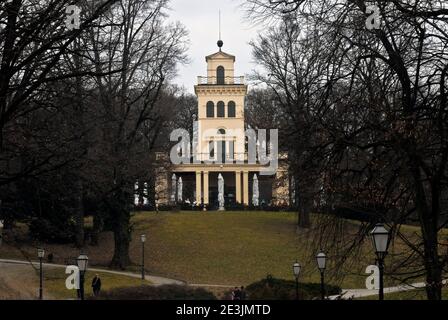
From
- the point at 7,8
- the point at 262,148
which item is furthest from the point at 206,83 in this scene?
the point at 7,8

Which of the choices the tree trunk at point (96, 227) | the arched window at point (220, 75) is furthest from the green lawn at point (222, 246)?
the arched window at point (220, 75)

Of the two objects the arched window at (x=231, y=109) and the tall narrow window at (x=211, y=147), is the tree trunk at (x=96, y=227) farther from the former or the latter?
the arched window at (x=231, y=109)

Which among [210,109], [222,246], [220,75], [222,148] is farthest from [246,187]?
[222,246]

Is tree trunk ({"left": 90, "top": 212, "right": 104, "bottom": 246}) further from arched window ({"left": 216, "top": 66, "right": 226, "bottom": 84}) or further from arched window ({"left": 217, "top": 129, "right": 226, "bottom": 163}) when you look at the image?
arched window ({"left": 216, "top": 66, "right": 226, "bottom": 84})

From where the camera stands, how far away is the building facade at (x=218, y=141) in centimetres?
7006

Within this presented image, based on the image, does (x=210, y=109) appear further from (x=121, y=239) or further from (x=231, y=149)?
(x=121, y=239)

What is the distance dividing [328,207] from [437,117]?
11.1 ft

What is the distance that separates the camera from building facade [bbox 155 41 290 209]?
2758 inches

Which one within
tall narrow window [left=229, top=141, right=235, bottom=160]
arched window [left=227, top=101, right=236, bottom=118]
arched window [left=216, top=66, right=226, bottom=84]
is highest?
arched window [left=216, top=66, right=226, bottom=84]

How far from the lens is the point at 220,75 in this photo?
245 ft

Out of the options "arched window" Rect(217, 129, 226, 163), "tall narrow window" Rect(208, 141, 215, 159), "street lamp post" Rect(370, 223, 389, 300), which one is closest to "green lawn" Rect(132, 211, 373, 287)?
"street lamp post" Rect(370, 223, 389, 300)

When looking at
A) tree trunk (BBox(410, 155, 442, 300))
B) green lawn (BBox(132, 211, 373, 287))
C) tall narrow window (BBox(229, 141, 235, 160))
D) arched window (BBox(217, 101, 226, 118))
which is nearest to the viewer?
tree trunk (BBox(410, 155, 442, 300))

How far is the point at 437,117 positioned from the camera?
11234 millimetres
